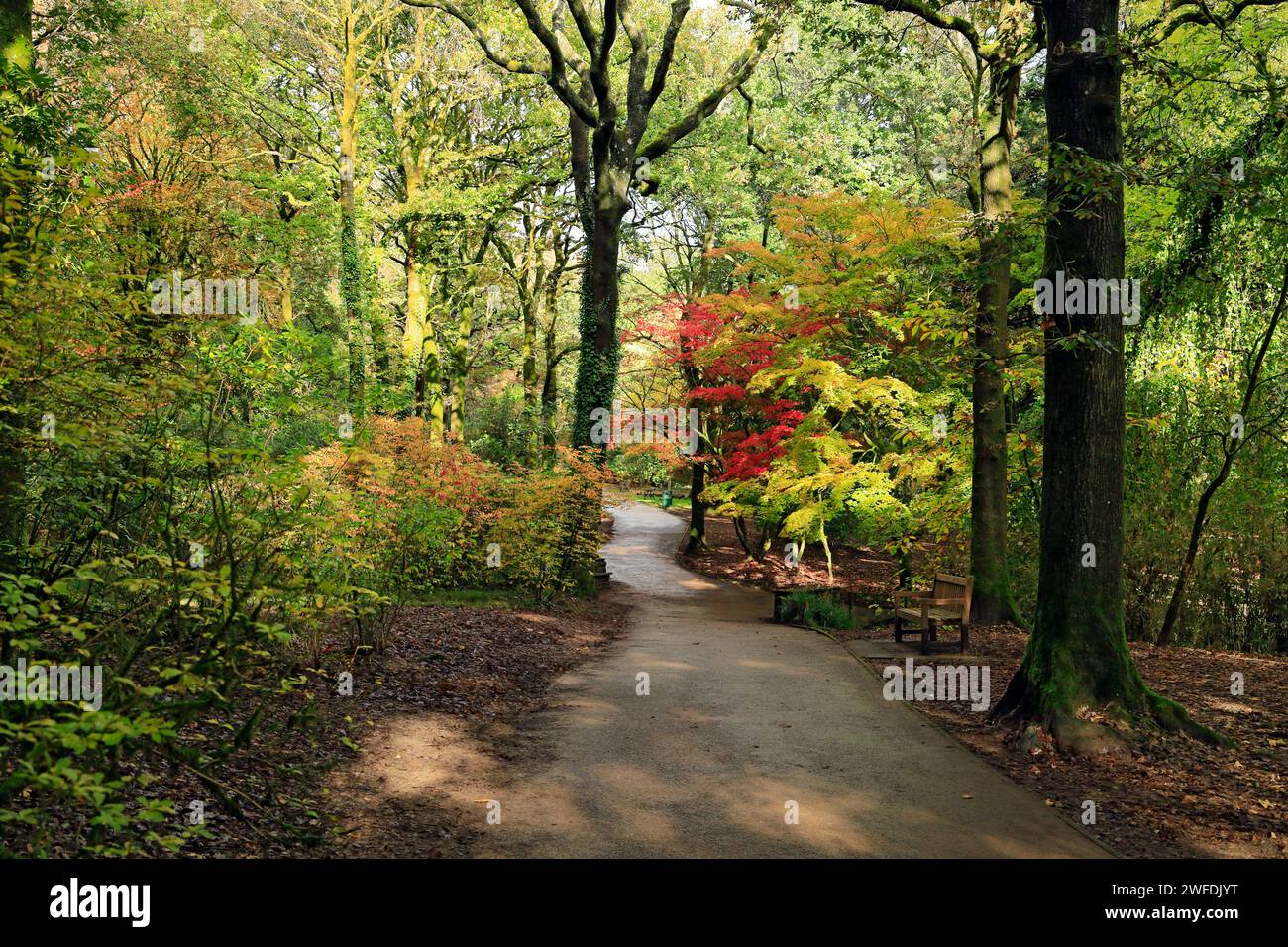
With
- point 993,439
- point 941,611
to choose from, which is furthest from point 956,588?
point 993,439

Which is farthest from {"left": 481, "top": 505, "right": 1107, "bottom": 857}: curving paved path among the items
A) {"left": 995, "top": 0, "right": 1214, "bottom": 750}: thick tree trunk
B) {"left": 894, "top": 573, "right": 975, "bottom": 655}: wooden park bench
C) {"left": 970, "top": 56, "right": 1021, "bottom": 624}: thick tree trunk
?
{"left": 970, "top": 56, "right": 1021, "bottom": 624}: thick tree trunk

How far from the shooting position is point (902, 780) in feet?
20.3

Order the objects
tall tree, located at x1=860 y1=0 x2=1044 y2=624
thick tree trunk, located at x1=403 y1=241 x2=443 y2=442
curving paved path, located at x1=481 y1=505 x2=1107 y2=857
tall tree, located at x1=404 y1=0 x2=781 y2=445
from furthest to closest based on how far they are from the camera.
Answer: thick tree trunk, located at x1=403 y1=241 x2=443 y2=442 → tall tree, located at x1=404 y1=0 x2=781 y2=445 → tall tree, located at x1=860 y1=0 x2=1044 y2=624 → curving paved path, located at x1=481 y1=505 x2=1107 y2=857

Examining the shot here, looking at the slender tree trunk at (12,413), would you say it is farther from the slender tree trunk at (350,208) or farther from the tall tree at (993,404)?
the slender tree trunk at (350,208)

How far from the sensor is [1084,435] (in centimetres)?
712

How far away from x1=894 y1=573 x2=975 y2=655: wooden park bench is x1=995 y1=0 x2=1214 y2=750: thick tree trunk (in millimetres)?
3429

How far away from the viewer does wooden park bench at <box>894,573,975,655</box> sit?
1074 centimetres

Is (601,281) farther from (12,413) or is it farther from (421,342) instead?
(12,413)

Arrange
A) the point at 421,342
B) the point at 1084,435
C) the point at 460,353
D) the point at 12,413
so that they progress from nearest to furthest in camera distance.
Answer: the point at 12,413 → the point at 1084,435 → the point at 421,342 → the point at 460,353

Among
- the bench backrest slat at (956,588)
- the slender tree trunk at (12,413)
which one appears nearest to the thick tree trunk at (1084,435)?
the bench backrest slat at (956,588)

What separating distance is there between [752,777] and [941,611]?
6.00 metres

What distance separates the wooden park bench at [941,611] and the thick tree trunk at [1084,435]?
3429 mm

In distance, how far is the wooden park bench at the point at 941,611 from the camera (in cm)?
1074

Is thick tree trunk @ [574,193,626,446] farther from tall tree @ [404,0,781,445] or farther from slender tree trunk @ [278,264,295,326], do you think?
slender tree trunk @ [278,264,295,326]
